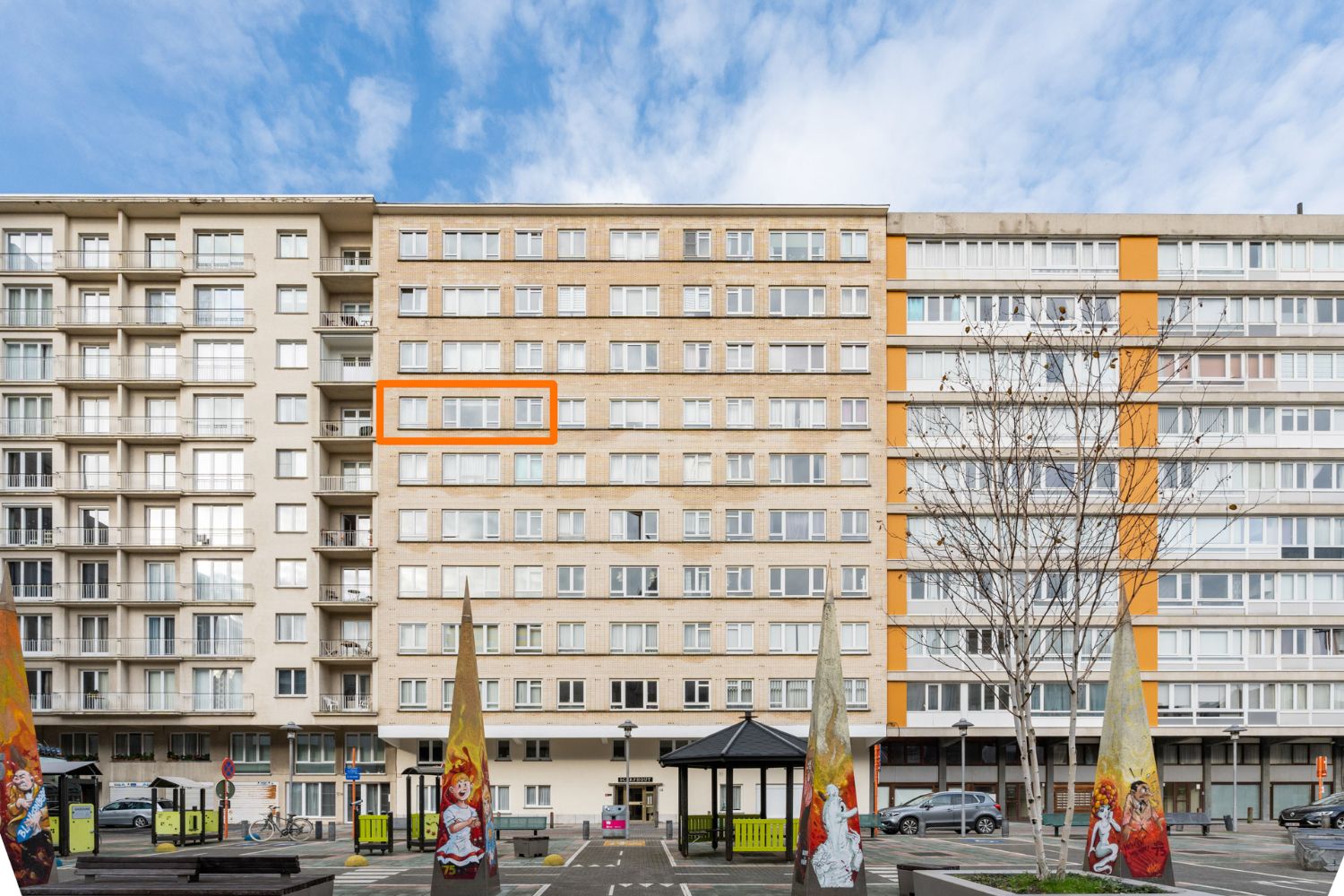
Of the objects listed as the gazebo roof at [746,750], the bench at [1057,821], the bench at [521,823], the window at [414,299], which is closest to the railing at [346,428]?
the window at [414,299]

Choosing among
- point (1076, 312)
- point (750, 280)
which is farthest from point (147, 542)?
point (1076, 312)

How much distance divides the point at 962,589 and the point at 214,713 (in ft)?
115

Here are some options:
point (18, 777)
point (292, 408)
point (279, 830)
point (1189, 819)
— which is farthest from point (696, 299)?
point (18, 777)

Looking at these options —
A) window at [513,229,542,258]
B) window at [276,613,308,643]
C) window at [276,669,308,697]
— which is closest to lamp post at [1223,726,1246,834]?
window at [513,229,542,258]

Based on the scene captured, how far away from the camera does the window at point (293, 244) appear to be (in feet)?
182

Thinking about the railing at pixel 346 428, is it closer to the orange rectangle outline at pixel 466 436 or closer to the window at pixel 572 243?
the orange rectangle outline at pixel 466 436

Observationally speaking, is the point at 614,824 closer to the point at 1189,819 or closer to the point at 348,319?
the point at 1189,819

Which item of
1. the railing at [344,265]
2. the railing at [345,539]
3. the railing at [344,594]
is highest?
the railing at [344,265]

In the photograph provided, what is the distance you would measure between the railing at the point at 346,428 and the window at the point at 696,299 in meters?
16.8

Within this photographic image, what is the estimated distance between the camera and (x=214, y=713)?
5219cm

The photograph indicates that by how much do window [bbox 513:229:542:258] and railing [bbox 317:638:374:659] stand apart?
20527mm

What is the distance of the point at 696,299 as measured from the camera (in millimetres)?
54969

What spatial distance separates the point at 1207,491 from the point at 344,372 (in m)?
42.2

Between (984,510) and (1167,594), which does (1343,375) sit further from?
(984,510)
